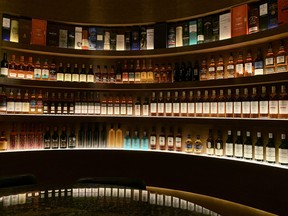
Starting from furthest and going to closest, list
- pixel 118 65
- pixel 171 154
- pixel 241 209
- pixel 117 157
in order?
1. pixel 118 65
2. pixel 117 157
3. pixel 171 154
4. pixel 241 209

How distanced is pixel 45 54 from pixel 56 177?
1474mm

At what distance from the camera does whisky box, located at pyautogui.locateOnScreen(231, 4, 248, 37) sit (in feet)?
Answer: 8.56

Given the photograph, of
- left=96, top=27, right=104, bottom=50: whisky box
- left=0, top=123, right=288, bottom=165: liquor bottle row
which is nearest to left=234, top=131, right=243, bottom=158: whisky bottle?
left=0, top=123, right=288, bottom=165: liquor bottle row

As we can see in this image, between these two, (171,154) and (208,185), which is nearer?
(208,185)

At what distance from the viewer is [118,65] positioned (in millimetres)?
3500

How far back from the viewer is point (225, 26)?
111 inches

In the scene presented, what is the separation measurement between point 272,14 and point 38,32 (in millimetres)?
2479

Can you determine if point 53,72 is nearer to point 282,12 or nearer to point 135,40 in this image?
point 135,40

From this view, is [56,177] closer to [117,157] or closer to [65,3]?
[117,157]

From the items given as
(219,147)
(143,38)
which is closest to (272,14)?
(219,147)

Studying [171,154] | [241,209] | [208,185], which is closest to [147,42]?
[171,154]

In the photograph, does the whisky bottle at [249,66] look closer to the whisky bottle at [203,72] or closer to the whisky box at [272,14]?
the whisky box at [272,14]

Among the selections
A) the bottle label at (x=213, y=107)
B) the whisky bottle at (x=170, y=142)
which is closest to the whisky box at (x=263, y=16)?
the bottle label at (x=213, y=107)

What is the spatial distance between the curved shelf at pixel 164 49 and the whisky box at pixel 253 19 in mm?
115
